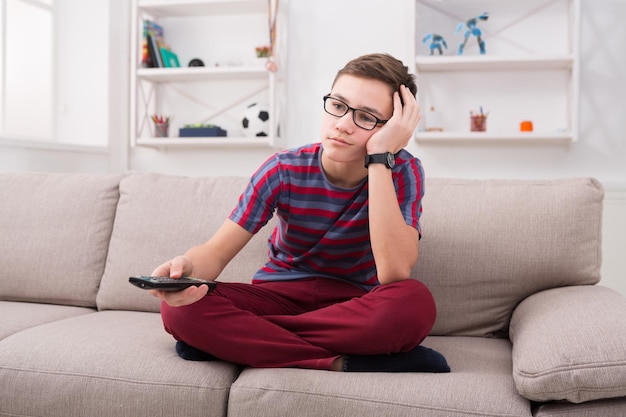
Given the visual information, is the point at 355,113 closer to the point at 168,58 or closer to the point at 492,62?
the point at 492,62

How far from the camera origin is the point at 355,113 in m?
1.41

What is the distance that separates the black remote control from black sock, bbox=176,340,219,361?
0.52 ft

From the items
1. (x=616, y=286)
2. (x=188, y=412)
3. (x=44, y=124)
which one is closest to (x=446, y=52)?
(x=616, y=286)

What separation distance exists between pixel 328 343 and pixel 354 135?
449 mm

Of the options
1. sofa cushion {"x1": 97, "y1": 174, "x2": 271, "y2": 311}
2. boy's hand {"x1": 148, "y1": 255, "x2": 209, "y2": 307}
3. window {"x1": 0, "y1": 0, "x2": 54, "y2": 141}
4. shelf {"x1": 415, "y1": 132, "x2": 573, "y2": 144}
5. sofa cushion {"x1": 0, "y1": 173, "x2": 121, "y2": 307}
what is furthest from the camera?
window {"x1": 0, "y1": 0, "x2": 54, "y2": 141}

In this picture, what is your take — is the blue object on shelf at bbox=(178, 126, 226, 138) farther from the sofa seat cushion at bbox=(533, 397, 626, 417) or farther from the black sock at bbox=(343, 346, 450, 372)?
the sofa seat cushion at bbox=(533, 397, 626, 417)

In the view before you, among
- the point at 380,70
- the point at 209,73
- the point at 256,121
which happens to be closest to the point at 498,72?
the point at 256,121

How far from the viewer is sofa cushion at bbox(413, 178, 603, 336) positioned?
157 centimetres

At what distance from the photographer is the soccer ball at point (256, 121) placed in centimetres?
320

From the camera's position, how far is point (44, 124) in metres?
3.35

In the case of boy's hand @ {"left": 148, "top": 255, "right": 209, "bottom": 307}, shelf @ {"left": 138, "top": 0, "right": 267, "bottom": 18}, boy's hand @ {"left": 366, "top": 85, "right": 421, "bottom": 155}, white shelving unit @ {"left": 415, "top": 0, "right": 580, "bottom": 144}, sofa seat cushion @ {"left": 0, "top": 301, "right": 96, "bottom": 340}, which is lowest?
sofa seat cushion @ {"left": 0, "top": 301, "right": 96, "bottom": 340}

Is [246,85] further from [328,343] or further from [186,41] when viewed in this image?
[328,343]

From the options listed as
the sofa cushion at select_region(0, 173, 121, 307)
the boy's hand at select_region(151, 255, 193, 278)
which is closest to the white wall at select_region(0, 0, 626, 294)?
the sofa cushion at select_region(0, 173, 121, 307)

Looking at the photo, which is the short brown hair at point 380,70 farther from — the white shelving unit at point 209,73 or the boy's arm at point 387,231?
the white shelving unit at point 209,73
